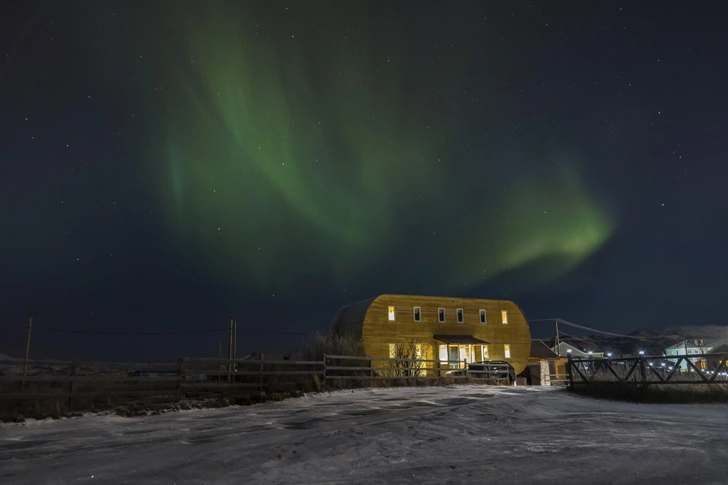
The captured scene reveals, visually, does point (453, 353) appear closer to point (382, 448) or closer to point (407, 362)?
point (407, 362)

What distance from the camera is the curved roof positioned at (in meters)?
37.5

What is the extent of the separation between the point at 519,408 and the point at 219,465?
8394mm

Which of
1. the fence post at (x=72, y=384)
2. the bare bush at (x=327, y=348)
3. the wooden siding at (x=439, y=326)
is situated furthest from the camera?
the wooden siding at (x=439, y=326)

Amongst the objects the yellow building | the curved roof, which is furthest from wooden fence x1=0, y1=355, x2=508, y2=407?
the curved roof

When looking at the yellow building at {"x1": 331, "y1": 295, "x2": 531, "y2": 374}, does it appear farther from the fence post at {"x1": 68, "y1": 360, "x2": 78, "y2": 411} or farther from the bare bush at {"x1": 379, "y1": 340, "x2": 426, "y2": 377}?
the fence post at {"x1": 68, "y1": 360, "x2": 78, "y2": 411}

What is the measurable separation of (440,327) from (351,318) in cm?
642

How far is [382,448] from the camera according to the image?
308 inches

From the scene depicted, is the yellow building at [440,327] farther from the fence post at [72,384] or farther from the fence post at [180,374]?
the fence post at [72,384]

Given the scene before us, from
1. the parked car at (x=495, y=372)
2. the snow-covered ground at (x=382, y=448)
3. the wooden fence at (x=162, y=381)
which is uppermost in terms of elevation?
the wooden fence at (x=162, y=381)

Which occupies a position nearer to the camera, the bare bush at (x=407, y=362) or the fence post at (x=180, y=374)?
the fence post at (x=180, y=374)

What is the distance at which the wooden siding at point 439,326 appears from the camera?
3734 centimetres

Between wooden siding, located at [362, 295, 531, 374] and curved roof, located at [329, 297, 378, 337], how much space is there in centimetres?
67

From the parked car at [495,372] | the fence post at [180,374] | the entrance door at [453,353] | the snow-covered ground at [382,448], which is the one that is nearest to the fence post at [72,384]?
the snow-covered ground at [382,448]

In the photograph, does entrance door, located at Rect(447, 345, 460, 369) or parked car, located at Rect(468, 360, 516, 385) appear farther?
entrance door, located at Rect(447, 345, 460, 369)
